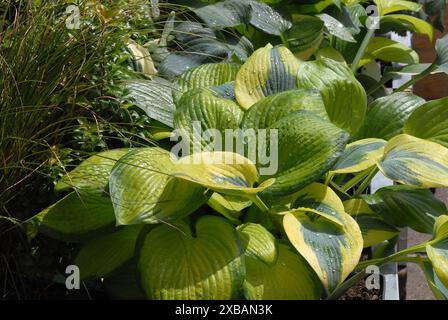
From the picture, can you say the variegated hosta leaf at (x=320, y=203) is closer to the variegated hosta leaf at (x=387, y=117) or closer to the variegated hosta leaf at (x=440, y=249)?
the variegated hosta leaf at (x=440, y=249)

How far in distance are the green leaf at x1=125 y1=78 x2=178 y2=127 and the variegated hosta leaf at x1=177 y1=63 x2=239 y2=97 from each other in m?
0.05

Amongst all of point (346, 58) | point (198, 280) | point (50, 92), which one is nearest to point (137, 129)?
point (50, 92)

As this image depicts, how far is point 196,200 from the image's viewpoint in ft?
5.99

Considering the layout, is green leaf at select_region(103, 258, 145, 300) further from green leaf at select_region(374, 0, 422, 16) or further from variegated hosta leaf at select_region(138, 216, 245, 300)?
green leaf at select_region(374, 0, 422, 16)

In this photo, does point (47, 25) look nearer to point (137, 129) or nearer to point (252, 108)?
point (137, 129)

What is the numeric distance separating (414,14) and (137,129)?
6.16 feet

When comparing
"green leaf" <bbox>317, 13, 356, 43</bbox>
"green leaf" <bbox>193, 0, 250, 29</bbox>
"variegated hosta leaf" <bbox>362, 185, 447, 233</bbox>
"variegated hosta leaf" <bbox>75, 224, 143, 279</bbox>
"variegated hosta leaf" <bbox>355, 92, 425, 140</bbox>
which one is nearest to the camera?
"variegated hosta leaf" <bbox>75, 224, 143, 279</bbox>

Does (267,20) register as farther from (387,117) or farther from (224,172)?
(224,172)

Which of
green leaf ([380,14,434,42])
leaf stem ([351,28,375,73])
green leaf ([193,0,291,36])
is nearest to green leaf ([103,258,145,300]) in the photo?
green leaf ([193,0,291,36])

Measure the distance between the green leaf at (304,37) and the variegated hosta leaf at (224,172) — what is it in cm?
106

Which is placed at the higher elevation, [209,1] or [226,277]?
[209,1]

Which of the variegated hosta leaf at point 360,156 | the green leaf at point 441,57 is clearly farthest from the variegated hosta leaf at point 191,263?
the green leaf at point 441,57

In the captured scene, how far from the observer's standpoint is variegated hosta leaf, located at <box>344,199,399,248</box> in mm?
2109

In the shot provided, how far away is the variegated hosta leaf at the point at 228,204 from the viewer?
6.51 ft
